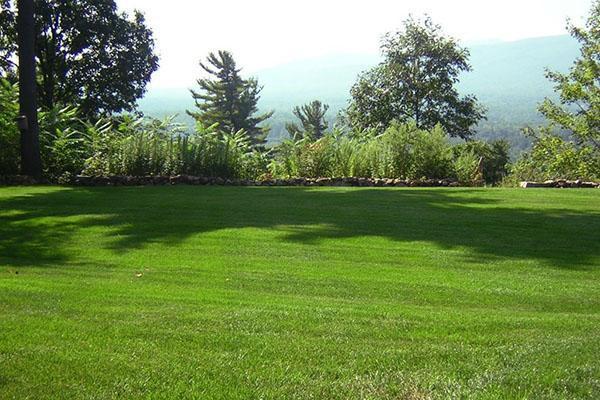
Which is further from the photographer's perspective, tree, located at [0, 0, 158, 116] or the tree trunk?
tree, located at [0, 0, 158, 116]

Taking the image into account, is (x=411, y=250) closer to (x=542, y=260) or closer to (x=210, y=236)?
(x=542, y=260)

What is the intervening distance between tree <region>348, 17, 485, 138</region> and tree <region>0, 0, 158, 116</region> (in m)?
10.1

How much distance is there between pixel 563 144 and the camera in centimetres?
2789

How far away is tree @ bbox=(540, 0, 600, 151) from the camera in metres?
27.8

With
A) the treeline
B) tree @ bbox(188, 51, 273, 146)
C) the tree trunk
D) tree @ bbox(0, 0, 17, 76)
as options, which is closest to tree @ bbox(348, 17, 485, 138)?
the treeline

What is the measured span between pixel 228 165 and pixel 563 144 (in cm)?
1839

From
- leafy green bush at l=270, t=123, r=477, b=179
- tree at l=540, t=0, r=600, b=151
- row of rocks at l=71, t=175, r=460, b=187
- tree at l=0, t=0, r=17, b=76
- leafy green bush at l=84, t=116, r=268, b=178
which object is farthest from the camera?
tree at l=540, t=0, r=600, b=151

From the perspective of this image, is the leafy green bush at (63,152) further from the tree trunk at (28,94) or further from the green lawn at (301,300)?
the green lawn at (301,300)

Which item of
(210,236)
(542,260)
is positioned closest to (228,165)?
(210,236)

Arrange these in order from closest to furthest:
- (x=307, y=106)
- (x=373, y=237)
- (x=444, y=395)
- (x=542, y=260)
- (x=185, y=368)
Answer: (x=444, y=395)
(x=185, y=368)
(x=542, y=260)
(x=373, y=237)
(x=307, y=106)

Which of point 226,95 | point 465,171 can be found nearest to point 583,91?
point 465,171

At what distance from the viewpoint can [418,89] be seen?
30.0 metres

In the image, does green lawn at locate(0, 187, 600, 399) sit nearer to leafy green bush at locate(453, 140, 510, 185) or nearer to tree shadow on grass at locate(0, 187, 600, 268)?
tree shadow on grass at locate(0, 187, 600, 268)

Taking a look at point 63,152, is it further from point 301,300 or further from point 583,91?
point 583,91
